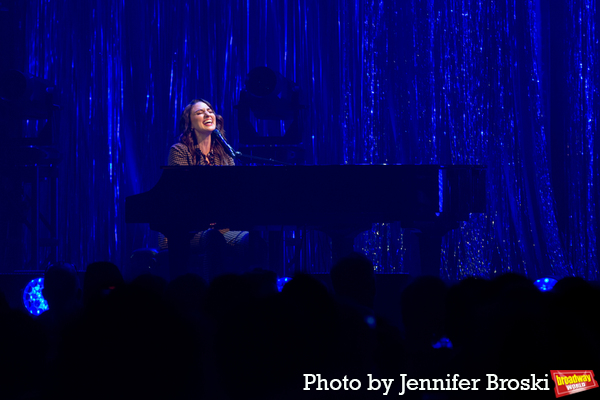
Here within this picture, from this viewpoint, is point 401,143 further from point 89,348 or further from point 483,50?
point 89,348

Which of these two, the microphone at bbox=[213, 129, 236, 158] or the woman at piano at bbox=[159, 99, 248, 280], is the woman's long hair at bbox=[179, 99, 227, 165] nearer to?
the woman at piano at bbox=[159, 99, 248, 280]

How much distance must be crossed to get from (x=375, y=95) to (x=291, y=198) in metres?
3.08

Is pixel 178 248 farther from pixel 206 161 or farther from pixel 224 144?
pixel 206 161

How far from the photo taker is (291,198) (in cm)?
392

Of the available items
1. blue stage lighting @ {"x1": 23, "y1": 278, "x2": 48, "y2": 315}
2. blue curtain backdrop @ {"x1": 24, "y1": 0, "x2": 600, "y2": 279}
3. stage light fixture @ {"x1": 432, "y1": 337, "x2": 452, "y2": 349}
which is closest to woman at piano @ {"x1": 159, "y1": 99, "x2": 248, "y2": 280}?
blue stage lighting @ {"x1": 23, "y1": 278, "x2": 48, "y2": 315}

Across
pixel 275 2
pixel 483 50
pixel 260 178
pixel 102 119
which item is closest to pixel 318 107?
pixel 275 2

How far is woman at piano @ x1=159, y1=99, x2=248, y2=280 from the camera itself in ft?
13.8

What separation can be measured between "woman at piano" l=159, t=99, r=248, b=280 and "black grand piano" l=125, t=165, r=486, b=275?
0.32 metres

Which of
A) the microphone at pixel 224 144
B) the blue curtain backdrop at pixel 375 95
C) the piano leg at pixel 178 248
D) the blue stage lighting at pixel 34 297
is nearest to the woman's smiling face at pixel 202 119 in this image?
the microphone at pixel 224 144

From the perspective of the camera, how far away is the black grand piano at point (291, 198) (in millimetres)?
3887

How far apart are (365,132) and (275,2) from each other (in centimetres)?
161

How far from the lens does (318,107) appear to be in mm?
6812

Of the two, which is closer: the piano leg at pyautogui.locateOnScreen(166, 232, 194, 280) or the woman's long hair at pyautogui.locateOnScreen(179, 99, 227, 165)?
the piano leg at pyautogui.locateOnScreen(166, 232, 194, 280)

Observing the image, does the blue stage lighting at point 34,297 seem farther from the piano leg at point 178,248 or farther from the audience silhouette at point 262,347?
the audience silhouette at point 262,347
